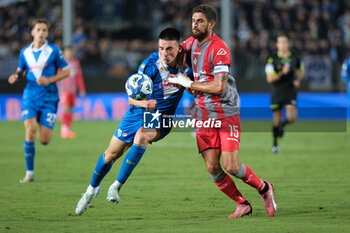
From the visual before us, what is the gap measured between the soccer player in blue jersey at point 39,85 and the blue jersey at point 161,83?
10.1 feet

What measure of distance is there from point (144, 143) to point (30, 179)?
3.36 metres

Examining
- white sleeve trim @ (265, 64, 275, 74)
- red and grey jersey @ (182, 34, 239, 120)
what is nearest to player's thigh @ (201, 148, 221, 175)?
red and grey jersey @ (182, 34, 239, 120)

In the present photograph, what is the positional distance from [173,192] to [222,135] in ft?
7.27

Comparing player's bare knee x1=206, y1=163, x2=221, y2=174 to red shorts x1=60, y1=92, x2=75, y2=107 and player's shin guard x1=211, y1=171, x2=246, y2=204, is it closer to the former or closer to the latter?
player's shin guard x1=211, y1=171, x2=246, y2=204

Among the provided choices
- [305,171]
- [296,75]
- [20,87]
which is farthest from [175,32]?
[20,87]

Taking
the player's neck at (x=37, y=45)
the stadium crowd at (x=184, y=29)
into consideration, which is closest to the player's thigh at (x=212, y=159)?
the player's neck at (x=37, y=45)

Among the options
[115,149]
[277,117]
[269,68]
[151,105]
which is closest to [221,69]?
[151,105]

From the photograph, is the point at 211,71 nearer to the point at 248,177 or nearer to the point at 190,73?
the point at 190,73

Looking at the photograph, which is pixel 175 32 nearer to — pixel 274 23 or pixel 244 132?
pixel 244 132

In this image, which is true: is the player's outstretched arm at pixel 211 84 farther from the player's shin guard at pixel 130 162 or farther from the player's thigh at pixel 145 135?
the player's shin guard at pixel 130 162

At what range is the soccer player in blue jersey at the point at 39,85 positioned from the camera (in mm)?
10055

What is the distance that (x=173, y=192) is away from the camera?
8.87 m

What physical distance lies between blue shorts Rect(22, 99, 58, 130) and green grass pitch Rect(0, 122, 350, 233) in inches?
36.2

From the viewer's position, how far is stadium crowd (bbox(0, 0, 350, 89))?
23.8m
